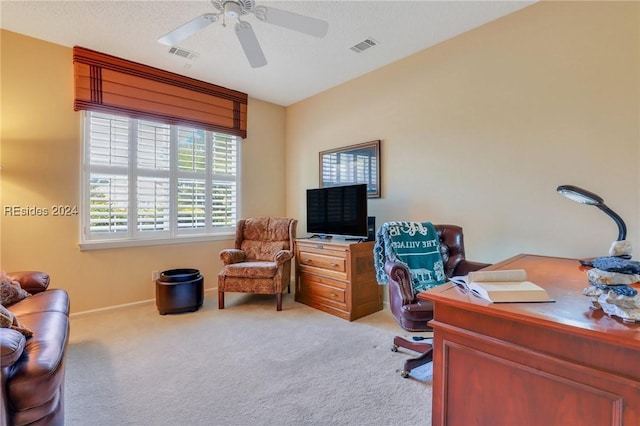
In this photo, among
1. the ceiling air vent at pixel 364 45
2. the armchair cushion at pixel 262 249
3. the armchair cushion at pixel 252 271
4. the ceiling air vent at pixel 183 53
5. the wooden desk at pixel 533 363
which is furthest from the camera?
the armchair cushion at pixel 262 249

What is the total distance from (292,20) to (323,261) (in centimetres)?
233

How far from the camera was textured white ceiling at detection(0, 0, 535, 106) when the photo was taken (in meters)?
2.47

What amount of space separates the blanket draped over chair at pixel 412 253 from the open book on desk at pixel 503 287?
0.87m

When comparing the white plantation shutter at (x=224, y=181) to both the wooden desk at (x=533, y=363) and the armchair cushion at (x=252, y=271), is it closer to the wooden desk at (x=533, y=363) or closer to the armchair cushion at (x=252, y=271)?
the armchair cushion at (x=252, y=271)

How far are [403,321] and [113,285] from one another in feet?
10.5

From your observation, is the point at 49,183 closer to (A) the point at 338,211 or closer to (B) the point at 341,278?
(A) the point at 338,211

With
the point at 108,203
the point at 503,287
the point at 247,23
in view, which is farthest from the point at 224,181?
the point at 503,287

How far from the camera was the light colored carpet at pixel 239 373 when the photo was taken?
1.68m

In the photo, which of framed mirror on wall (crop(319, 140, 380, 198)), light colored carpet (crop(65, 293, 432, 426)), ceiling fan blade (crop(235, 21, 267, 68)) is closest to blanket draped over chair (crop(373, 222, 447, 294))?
light colored carpet (crop(65, 293, 432, 426))

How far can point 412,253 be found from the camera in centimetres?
232

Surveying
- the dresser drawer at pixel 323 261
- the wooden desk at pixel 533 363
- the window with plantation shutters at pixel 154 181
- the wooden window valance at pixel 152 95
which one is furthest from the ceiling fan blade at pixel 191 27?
the dresser drawer at pixel 323 261

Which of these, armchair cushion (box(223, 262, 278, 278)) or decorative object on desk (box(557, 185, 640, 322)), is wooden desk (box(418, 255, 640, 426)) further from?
armchair cushion (box(223, 262, 278, 278))

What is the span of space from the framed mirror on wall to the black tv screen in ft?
1.29

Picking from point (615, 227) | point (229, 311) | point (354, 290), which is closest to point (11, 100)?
point (229, 311)
